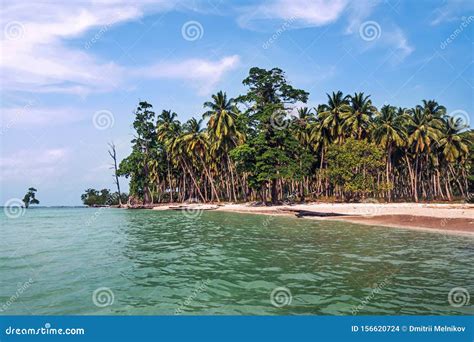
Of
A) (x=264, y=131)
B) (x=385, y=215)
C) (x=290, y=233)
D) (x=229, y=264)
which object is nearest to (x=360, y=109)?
(x=264, y=131)

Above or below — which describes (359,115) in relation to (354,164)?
above

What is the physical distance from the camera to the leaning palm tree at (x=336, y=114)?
55.2 meters

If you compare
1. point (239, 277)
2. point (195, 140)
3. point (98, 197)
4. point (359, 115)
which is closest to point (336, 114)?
point (359, 115)

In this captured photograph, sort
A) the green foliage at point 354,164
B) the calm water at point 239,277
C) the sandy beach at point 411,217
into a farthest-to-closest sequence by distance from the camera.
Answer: the green foliage at point 354,164, the sandy beach at point 411,217, the calm water at point 239,277

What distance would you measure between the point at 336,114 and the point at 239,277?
50.5 m

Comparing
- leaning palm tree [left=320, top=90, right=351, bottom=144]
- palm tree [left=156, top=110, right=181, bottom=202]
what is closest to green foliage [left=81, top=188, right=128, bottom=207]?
palm tree [left=156, top=110, right=181, bottom=202]

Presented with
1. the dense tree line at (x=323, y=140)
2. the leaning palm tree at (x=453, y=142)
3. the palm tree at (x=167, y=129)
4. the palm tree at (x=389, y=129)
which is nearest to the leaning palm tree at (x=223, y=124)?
the dense tree line at (x=323, y=140)

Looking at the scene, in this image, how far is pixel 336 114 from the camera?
56.3m

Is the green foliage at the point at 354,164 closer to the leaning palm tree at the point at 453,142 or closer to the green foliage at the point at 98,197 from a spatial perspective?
the leaning palm tree at the point at 453,142

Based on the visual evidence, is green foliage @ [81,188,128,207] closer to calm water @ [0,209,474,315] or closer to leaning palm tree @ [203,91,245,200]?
leaning palm tree @ [203,91,245,200]

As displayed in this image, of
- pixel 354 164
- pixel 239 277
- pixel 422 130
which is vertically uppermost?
pixel 422 130

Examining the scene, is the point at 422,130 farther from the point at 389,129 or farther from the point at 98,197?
the point at 98,197

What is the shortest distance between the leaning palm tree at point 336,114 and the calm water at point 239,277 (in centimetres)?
3911

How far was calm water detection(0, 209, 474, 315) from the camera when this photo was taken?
8070 millimetres
